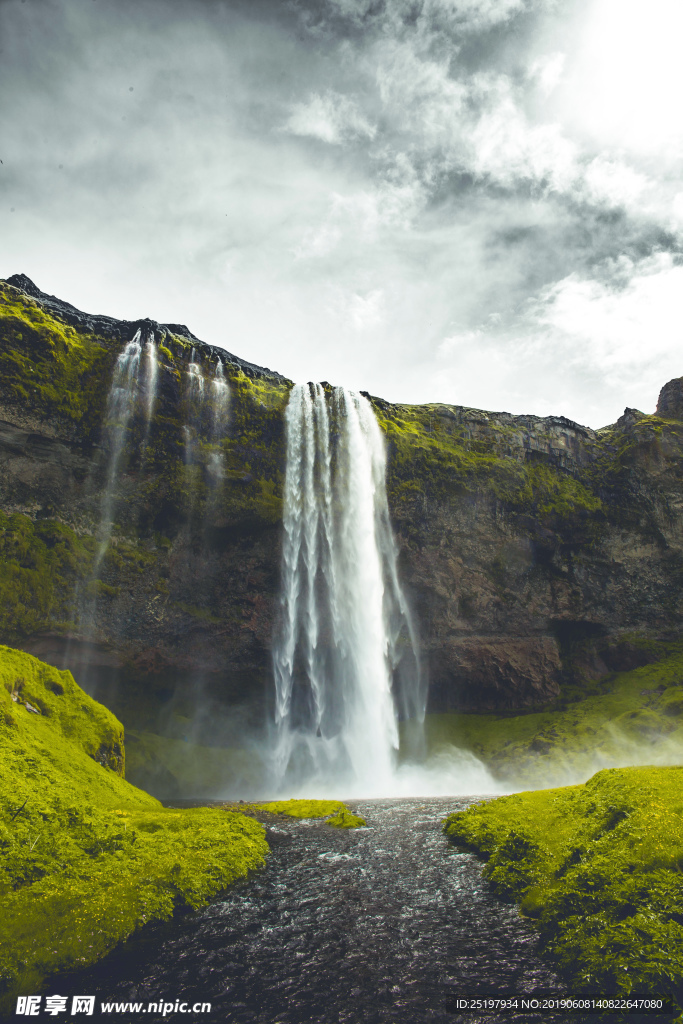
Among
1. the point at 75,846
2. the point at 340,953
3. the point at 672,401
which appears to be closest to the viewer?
the point at 340,953

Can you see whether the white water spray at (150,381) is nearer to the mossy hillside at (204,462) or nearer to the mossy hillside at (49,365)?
the mossy hillside at (204,462)

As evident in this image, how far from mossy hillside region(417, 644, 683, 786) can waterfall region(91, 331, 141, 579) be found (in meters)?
35.6

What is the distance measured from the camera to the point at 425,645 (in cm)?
4938

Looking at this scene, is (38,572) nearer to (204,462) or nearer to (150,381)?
(204,462)

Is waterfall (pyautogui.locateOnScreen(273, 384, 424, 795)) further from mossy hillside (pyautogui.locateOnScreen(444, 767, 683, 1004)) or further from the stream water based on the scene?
the stream water

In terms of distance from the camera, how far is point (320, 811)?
26.8 metres

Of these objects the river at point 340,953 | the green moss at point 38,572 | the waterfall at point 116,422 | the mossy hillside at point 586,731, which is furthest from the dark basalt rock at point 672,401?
the green moss at point 38,572

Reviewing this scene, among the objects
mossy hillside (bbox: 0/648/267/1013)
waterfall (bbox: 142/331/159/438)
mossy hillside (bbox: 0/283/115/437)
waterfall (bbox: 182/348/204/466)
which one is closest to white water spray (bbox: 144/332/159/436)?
waterfall (bbox: 142/331/159/438)

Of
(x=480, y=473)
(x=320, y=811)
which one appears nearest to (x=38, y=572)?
(x=320, y=811)

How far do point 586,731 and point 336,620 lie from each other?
992 inches

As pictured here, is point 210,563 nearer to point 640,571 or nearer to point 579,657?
point 579,657

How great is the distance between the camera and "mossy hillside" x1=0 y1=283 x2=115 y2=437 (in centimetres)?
3881

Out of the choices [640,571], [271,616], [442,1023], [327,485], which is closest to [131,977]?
[442,1023]

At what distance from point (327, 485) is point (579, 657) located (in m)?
32.8
